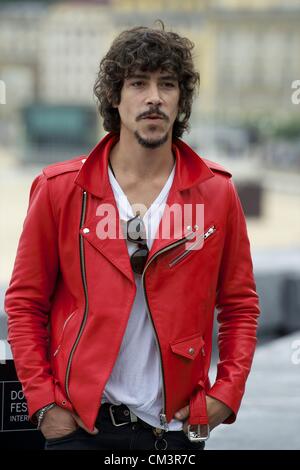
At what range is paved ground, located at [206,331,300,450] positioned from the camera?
4.14 metres

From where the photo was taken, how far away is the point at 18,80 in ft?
310

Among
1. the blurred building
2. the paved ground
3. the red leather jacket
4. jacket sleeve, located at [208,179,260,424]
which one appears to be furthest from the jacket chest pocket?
the blurred building

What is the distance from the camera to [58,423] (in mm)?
2330

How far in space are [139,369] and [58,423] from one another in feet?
0.73

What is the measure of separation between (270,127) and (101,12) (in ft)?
106

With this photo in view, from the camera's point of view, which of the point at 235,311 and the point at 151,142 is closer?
the point at 151,142

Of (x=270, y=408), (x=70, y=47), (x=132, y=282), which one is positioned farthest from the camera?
(x=70, y=47)

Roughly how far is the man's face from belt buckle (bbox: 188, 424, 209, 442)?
66cm

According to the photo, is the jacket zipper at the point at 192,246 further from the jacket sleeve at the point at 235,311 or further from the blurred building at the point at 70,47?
the blurred building at the point at 70,47

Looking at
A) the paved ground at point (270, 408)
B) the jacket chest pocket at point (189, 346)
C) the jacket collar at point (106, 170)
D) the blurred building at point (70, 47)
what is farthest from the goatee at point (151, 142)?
the blurred building at point (70, 47)

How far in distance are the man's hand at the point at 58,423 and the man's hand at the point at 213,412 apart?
205 millimetres

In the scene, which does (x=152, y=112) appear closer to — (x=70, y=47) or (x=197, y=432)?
(x=197, y=432)

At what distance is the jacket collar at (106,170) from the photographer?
239 cm

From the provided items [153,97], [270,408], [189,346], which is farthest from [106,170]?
[270,408]
